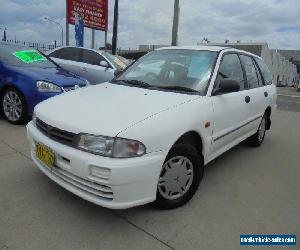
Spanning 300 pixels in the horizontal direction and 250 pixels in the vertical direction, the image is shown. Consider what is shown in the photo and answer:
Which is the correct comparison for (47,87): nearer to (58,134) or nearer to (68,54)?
(58,134)

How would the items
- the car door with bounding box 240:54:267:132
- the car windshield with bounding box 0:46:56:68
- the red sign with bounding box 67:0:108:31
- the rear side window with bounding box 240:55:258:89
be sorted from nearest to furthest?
the car door with bounding box 240:54:267:132 → the rear side window with bounding box 240:55:258:89 → the car windshield with bounding box 0:46:56:68 → the red sign with bounding box 67:0:108:31

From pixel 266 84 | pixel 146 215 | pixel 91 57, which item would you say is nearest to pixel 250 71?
pixel 266 84

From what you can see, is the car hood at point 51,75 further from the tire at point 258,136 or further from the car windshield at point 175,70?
the tire at point 258,136

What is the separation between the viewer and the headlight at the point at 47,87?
5.58 metres

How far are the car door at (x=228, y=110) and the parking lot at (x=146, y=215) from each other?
19.3 inches

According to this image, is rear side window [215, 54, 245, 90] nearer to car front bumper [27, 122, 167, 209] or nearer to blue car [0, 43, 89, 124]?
car front bumper [27, 122, 167, 209]

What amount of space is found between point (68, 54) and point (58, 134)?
7.43 metres

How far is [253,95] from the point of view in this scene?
4.77 meters

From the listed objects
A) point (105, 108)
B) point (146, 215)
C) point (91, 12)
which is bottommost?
point (146, 215)

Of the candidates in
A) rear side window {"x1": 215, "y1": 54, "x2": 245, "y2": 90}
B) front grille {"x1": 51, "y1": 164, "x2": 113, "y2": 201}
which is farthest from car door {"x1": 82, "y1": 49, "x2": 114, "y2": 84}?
front grille {"x1": 51, "y1": 164, "x2": 113, "y2": 201}

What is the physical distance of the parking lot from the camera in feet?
8.71

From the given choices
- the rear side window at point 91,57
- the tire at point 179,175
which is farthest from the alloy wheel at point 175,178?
the rear side window at point 91,57

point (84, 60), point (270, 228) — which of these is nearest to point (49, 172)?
point (270, 228)

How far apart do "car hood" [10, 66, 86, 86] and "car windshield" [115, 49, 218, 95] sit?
1935mm
